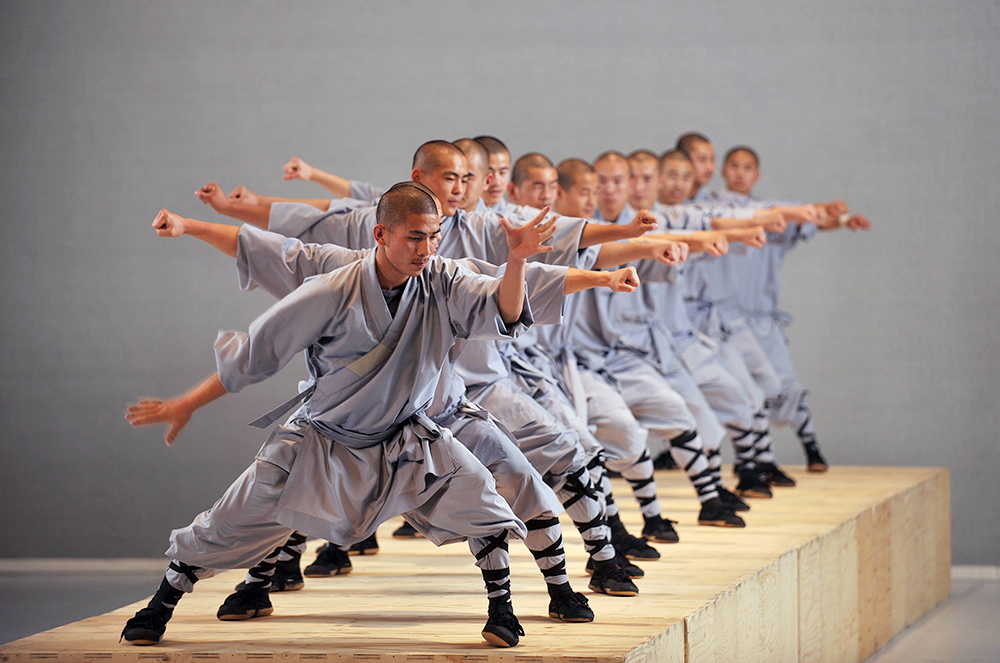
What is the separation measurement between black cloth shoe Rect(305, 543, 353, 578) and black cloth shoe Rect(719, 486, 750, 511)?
4.85 feet

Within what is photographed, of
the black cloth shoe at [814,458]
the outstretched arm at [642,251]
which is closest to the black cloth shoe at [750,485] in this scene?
the black cloth shoe at [814,458]

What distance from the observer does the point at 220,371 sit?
2.35m

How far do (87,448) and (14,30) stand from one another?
2.34 meters

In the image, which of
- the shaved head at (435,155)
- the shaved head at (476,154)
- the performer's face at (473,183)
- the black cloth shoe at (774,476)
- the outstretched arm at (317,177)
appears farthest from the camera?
the black cloth shoe at (774,476)

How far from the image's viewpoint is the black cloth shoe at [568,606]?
2520 millimetres

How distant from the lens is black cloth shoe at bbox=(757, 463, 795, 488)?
497cm

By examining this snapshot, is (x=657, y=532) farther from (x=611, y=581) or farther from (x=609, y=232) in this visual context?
(x=609, y=232)

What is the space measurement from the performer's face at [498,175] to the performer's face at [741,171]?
1.95 metres

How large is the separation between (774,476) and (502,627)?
2.95 metres

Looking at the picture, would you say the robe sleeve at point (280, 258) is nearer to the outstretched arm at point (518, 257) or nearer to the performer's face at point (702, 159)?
the outstretched arm at point (518, 257)

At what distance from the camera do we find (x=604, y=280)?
95.7 inches

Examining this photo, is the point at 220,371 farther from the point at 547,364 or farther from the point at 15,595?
the point at 15,595

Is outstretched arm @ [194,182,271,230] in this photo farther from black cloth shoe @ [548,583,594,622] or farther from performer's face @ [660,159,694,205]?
performer's face @ [660,159,694,205]

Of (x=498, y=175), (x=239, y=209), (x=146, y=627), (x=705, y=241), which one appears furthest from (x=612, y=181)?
(x=146, y=627)
